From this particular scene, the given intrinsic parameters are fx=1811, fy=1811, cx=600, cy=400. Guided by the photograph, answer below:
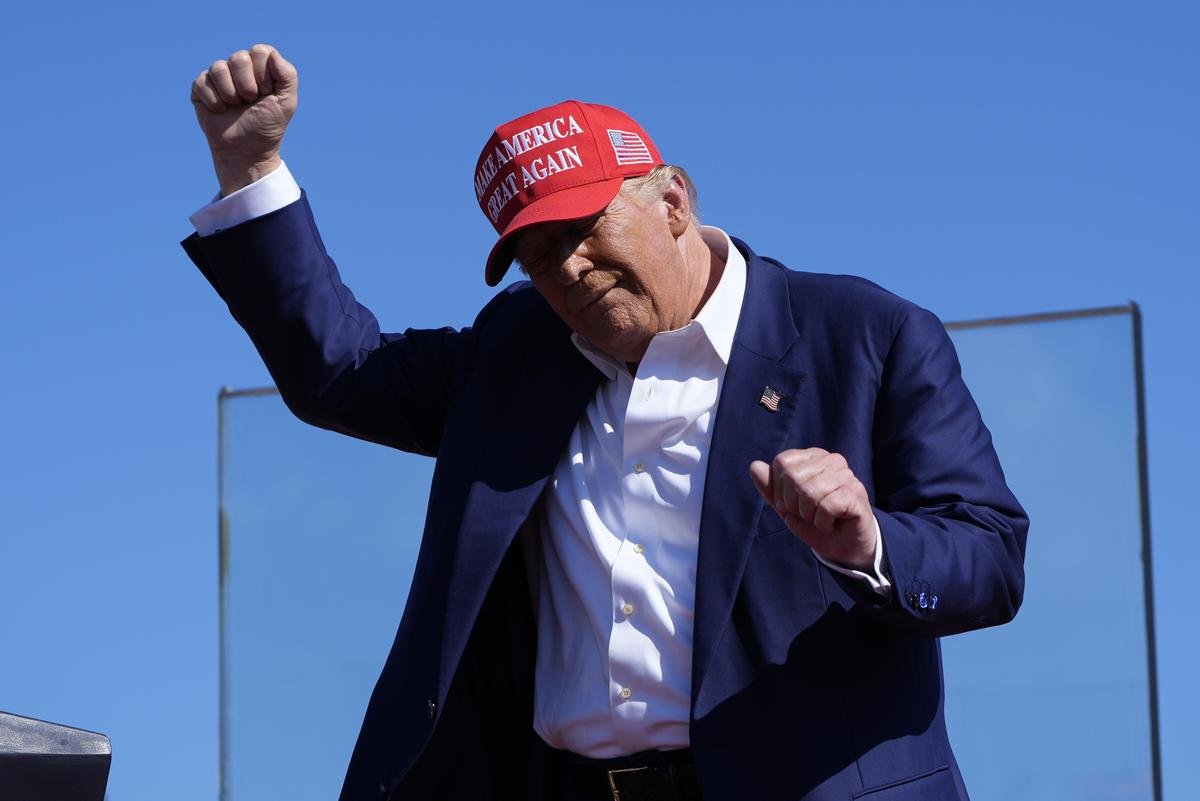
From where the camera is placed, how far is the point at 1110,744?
3420 millimetres

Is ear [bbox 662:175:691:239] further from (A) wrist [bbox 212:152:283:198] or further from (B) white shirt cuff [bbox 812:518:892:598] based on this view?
(B) white shirt cuff [bbox 812:518:892:598]

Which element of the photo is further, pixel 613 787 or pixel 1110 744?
pixel 1110 744

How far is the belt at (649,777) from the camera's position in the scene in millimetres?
2244

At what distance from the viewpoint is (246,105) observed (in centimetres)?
249

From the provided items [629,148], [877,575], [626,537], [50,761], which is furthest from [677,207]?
[50,761]

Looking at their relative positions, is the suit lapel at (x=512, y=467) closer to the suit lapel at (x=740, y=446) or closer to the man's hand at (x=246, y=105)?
the suit lapel at (x=740, y=446)

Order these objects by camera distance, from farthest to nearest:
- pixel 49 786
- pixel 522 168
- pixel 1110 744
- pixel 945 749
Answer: pixel 1110 744
pixel 522 168
pixel 945 749
pixel 49 786

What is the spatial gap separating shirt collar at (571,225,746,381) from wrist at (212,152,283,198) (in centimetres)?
49

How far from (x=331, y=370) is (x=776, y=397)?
0.65 meters

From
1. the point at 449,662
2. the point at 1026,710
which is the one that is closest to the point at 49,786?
the point at 449,662

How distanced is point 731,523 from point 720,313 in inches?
15.4

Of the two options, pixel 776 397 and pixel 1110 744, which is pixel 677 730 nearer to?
pixel 776 397

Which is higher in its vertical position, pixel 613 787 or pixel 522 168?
pixel 522 168

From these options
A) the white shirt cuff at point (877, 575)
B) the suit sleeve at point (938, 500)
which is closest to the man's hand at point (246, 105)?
the suit sleeve at point (938, 500)
